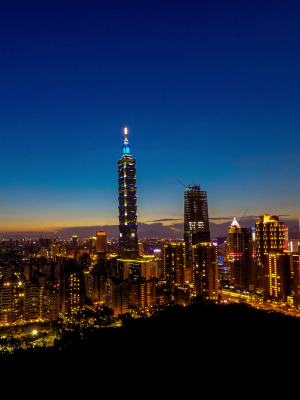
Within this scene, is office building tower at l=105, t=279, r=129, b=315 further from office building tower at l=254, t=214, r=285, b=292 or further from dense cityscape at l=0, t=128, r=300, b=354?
office building tower at l=254, t=214, r=285, b=292

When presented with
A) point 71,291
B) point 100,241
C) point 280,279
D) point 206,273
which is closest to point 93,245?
point 100,241

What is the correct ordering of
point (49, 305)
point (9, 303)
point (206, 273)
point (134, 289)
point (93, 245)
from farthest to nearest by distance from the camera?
point (93, 245), point (206, 273), point (134, 289), point (49, 305), point (9, 303)

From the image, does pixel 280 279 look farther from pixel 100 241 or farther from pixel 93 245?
pixel 93 245

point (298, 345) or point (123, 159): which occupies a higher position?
point (123, 159)

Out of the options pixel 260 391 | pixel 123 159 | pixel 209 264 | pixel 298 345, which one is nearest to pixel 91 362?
pixel 260 391

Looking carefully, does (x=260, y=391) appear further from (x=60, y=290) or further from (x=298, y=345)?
(x=60, y=290)
